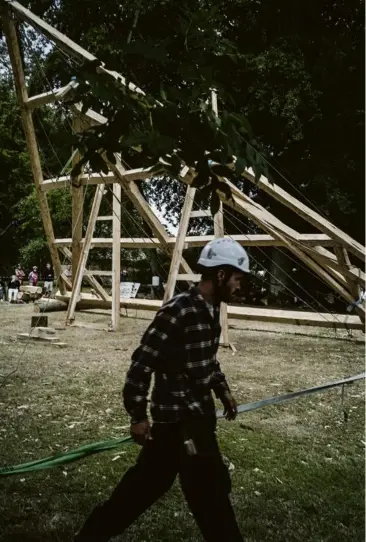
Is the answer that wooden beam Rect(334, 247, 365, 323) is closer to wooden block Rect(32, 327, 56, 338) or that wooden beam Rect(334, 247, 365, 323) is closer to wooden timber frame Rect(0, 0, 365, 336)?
wooden timber frame Rect(0, 0, 365, 336)

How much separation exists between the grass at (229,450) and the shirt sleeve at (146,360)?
1.28 metres

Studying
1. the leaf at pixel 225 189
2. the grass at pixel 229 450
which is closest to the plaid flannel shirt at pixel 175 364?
the leaf at pixel 225 189

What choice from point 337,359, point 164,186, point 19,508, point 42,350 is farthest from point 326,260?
point 164,186

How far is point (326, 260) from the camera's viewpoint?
31.1 feet

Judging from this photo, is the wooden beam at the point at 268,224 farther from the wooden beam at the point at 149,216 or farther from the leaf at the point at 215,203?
the leaf at the point at 215,203

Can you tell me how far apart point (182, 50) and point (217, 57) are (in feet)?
0.73

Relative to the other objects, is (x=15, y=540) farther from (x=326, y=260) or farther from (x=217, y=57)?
(x=326, y=260)

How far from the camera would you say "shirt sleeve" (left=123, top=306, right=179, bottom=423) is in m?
2.62

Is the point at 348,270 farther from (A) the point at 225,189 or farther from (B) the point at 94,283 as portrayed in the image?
(B) the point at 94,283

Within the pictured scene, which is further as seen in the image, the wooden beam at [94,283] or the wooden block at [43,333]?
the wooden beam at [94,283]

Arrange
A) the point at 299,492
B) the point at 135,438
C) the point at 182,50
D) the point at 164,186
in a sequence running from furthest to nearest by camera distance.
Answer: the point at 164,186, the point at 299,492, the point at 182,50, the point at 135,438

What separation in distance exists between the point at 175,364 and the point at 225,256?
638 mm

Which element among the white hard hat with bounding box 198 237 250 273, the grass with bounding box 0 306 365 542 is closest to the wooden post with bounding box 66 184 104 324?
the grass with bounding box 0 306 365 542

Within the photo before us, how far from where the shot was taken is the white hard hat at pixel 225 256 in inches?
111
